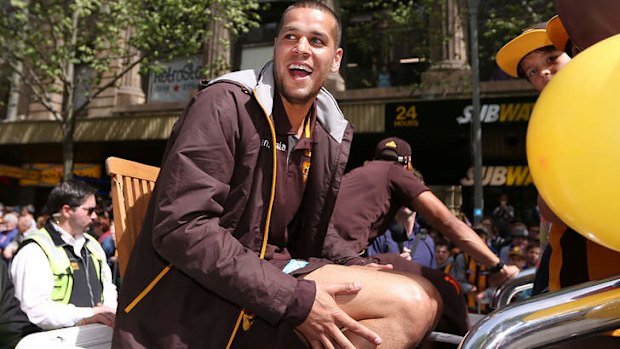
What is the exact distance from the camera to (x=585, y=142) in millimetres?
1028

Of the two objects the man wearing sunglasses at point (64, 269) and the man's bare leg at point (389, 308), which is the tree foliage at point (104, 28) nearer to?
the man wearing sunglasses at point (64, 269)

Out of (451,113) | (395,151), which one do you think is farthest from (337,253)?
(451,113)

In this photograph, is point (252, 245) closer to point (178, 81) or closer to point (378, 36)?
point (378, 36)

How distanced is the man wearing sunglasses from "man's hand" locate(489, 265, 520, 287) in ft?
7.33

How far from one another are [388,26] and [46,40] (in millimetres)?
8578

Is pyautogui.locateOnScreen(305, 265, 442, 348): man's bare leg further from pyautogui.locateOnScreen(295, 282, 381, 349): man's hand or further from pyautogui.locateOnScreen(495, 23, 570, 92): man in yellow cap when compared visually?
pyautogui.locateOnScreen(495, 23, 570, 92): man in yellow cap

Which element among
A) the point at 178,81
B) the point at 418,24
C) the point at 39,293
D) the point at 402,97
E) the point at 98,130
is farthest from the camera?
the point at 98,130

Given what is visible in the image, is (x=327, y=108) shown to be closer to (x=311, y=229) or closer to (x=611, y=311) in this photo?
(x=311, y=229)

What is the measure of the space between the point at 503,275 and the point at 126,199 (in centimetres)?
188

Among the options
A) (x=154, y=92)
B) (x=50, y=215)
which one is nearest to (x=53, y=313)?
(x=50, y=215)

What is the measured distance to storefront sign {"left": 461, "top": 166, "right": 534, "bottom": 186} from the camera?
13.4 metres

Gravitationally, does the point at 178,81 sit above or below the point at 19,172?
above

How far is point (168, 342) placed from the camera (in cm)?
171

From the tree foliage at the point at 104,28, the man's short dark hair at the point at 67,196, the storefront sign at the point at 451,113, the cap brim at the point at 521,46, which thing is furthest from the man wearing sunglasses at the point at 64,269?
the storefront sign at the point at 451,113
